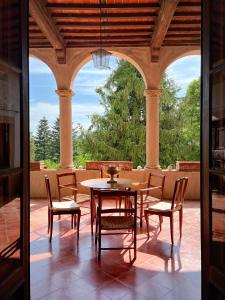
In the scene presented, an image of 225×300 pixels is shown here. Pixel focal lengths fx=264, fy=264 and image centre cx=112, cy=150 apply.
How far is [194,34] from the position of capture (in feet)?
19.0

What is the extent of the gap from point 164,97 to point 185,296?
1245 cm

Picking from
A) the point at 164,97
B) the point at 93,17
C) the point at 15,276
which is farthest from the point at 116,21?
the point at 164,97

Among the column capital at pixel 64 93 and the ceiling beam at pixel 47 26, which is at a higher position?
the ceiling beam at pixel 47 26

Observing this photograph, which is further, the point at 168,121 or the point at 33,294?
the point at 168,121

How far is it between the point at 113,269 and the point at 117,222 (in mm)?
521

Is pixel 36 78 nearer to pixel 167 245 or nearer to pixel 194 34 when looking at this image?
pixel 194 34

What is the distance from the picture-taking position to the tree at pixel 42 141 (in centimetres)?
1485

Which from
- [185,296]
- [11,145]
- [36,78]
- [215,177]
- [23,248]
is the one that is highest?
[36,78]

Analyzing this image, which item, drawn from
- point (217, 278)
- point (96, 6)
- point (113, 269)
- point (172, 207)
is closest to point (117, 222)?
point (113, 269)

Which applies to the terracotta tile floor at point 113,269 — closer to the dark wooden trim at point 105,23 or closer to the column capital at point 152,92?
the column capital at point 152,92

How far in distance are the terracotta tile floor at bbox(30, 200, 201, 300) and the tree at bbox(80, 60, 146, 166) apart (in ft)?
30.9

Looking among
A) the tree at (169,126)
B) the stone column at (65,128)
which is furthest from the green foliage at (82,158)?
the stone column at (65,128)

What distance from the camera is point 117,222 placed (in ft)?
10.2

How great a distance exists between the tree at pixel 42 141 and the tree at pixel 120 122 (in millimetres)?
2380
